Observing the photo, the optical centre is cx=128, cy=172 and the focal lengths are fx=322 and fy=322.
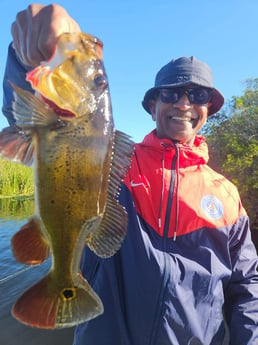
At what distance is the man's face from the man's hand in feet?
4.81

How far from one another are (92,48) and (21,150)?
0.59 m

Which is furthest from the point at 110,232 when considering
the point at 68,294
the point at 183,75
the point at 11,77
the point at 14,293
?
the point at 14,293

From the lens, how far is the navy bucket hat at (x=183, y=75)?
3035 mm

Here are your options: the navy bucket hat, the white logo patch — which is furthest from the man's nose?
the white logo patch

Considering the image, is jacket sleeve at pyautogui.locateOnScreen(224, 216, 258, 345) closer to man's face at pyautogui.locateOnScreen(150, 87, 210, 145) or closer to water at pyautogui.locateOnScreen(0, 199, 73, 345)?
man's face at pyautogui.locateOnScreen(150, 87, 210, 145)

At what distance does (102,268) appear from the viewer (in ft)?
8.09

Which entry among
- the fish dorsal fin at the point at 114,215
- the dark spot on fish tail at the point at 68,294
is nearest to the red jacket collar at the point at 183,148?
the fish dorsal fin at the point at 114,215

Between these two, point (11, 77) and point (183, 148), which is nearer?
point (11, 77)

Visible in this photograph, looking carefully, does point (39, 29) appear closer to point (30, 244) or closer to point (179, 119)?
point (30, 244)

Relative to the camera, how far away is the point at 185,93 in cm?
303

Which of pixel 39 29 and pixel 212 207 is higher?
pixel 39 29

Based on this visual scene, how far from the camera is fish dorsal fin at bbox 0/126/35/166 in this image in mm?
1446

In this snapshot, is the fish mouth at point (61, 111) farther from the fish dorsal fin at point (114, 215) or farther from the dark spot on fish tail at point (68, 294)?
the dark spot on fish tail at point (68, 294)

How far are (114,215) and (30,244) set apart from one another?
43cm
